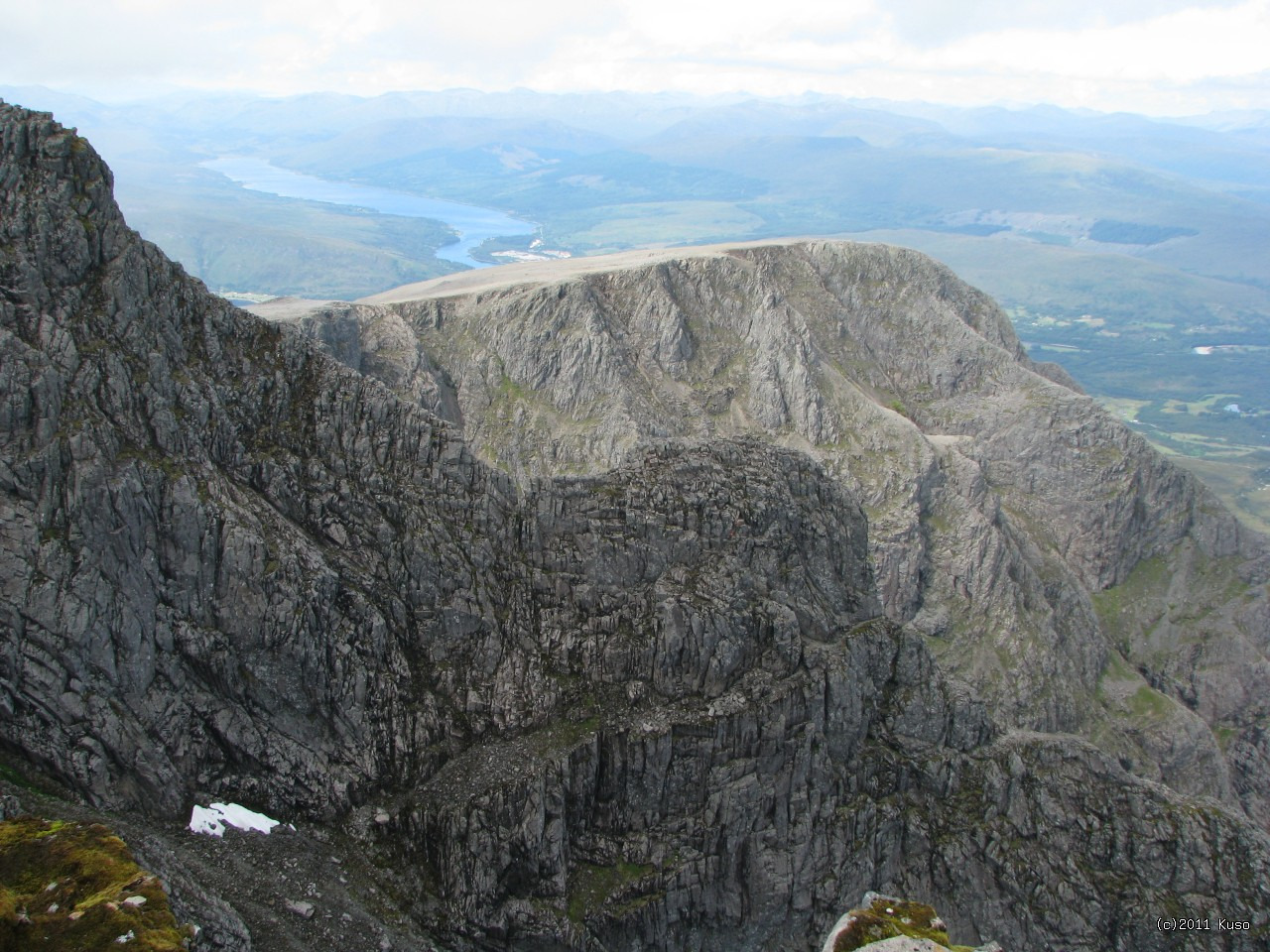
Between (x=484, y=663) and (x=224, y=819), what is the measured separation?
16.6 m

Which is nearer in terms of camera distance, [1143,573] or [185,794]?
[185,794]

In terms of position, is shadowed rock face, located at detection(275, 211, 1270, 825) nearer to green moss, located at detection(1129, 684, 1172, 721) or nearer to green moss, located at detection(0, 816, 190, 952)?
green moss, located at detection(1129, 684, 1172, 721)

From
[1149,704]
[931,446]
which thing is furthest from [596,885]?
[931,446]

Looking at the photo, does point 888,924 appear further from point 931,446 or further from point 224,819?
point 931,446

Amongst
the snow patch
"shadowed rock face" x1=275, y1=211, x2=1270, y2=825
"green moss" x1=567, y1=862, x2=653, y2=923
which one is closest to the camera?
the snow patch

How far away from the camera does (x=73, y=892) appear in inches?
1253

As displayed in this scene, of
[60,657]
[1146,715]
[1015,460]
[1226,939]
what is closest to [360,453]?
[60,657]

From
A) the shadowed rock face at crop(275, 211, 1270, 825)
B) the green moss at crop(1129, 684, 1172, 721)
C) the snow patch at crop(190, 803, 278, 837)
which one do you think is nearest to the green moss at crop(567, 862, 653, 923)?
the snow patch at crop(190, 803, 278, 837)

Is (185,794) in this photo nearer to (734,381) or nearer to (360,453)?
(360,453)

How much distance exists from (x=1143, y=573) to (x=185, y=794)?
125 m

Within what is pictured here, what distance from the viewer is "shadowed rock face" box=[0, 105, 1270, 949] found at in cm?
4469

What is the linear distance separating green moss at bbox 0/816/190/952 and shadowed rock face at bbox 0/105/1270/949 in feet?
26.2

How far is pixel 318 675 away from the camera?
5034cm

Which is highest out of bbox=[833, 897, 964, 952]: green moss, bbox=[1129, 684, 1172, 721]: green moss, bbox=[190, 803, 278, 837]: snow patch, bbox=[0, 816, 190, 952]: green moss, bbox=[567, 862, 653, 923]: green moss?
bbox=[0, 816, 190, 952]: green moss
